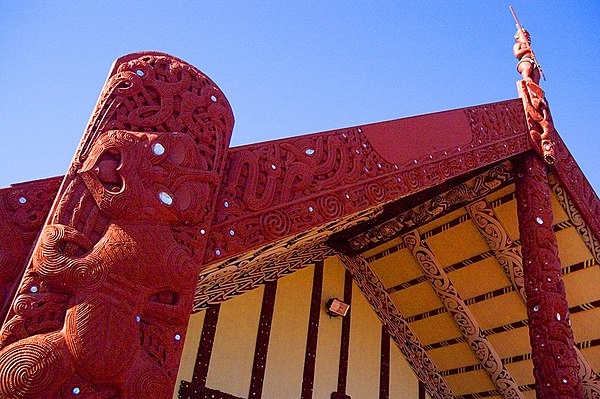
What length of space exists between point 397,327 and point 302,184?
392 centimetres

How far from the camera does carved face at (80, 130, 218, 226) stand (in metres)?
1.82

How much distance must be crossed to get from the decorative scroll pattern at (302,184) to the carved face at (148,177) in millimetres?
155

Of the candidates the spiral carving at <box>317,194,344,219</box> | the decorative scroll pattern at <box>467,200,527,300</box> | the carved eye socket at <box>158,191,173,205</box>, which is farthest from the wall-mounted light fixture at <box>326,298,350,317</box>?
the carved eye socket at <box>158,191,173,205</box>

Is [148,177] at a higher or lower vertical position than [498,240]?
lower

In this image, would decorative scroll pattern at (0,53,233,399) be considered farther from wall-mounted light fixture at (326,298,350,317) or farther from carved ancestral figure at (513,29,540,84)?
wall-mounted light fixture at (326,298,350,317)

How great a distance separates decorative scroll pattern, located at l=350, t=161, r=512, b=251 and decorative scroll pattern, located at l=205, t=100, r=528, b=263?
1.53 m

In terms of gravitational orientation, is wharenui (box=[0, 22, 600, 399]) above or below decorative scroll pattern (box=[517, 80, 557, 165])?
below

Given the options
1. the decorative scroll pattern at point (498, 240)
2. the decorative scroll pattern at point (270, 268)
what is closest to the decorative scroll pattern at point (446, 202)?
the decorative scroll pattern at point (498, 240)

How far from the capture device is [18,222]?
1.75 m

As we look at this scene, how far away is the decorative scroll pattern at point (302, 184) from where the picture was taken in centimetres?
213

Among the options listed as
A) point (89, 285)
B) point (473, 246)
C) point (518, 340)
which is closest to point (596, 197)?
point (473, 246)

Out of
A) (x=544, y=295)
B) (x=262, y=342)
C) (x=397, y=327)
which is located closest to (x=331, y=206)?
(x=544, y=295)

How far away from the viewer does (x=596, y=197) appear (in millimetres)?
4824

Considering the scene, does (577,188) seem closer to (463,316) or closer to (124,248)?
(463,316)
